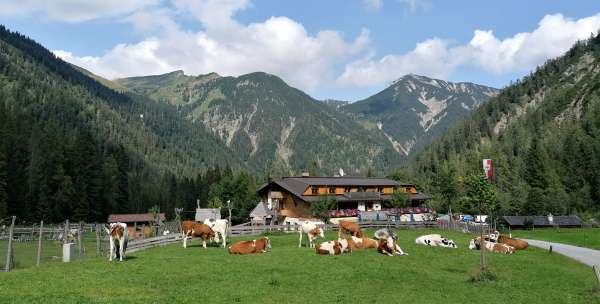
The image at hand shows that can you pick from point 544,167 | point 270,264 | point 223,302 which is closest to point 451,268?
point 270,264

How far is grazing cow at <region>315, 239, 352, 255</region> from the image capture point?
2763 centimetres

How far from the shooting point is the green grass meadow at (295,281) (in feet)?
50.6

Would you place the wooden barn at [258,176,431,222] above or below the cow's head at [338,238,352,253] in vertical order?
above

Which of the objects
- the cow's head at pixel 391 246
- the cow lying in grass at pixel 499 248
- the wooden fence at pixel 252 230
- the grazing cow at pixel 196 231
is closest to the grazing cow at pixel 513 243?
the cow lying in grass at pixel 499 248

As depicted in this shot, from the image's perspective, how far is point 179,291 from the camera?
16.1 m

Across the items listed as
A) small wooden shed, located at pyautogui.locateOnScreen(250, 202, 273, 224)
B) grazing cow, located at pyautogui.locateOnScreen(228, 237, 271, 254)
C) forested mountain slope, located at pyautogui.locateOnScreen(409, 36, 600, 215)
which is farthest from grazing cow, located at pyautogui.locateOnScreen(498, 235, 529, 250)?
small wooden shed, located at pyautogui.locateOnScreen(250, 202, 273, 224)

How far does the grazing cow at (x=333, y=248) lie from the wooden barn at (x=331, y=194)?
49822 millimetres

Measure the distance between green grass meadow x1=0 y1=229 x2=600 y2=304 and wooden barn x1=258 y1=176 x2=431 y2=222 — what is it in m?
53.8

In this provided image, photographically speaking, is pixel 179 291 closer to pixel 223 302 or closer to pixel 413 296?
pixel 223 302

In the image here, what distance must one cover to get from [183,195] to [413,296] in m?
140

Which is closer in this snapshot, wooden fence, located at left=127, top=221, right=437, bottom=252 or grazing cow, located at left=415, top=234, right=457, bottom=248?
wooden fence, located at left=127, top=221, right=437, bottom=252

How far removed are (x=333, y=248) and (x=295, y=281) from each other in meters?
9.51

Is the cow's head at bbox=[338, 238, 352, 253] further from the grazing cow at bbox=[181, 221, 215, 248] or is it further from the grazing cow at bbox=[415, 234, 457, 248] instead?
the grazing cow at bbox=[181, 221, 215, 248]

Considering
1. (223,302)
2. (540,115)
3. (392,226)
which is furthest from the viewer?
(540,115)
